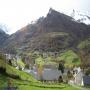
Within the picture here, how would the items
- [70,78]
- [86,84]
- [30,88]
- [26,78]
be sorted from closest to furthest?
[30,88] → [26,78] → [86,84] → [70,78]

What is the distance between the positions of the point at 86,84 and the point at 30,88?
252ft

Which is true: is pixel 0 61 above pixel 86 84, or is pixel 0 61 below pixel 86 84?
above

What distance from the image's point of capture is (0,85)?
63.1 m

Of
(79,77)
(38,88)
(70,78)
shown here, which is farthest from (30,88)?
(70,78)

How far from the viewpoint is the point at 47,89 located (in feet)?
239

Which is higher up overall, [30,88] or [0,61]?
[0,61]

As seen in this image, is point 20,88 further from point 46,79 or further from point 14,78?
point 46,79

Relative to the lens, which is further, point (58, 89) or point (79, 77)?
point (79, 77)

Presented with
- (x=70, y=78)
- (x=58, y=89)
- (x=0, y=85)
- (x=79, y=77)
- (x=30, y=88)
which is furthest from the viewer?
(x=70, y=78)

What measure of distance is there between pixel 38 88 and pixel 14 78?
6891mm

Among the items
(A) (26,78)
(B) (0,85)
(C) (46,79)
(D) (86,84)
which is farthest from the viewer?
(C) (46,79)

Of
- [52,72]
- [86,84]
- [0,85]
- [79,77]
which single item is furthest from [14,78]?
[79,77]

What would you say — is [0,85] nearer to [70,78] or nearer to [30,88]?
[30,88]

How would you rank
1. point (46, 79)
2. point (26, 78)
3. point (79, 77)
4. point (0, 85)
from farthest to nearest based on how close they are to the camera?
1. point (79, 77)
2. point (46, 79)
3. point (26, 78)
4. point (0, 85)
